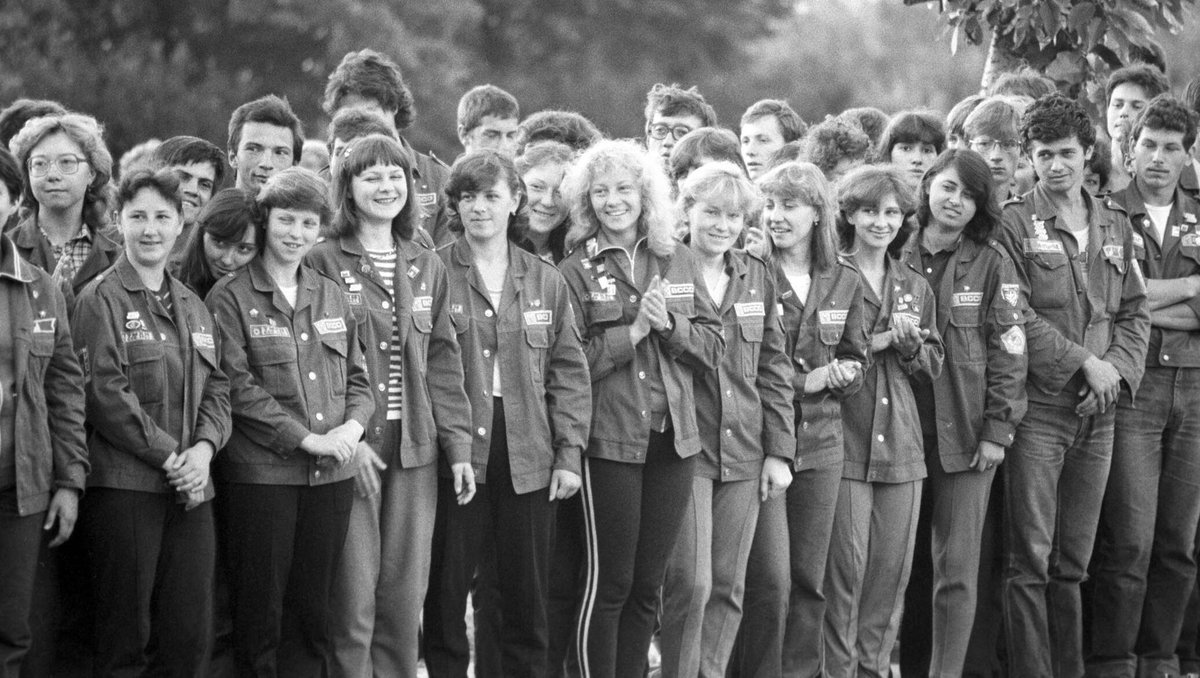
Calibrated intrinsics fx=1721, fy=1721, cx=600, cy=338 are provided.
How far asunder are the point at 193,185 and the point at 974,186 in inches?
114

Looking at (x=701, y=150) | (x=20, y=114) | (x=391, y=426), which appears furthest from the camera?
(x=701, y=150)

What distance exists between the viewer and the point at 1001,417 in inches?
Answer: 252

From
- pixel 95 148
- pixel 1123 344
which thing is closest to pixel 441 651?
pixel 95 148

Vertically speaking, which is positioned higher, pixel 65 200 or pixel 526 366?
pixel 65 200

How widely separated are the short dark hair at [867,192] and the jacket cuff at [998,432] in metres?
0.80

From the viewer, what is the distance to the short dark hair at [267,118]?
21.6 feet

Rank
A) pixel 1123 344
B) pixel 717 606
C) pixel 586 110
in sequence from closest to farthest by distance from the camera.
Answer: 1. pixel 717 606
2. pixel 1123 344
3. pixel 586 110

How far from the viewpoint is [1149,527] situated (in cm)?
680

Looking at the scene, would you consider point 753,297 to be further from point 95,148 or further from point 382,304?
point 95,148

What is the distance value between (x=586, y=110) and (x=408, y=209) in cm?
1745

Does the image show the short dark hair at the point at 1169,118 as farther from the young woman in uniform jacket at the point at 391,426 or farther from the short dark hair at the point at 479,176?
the young woman in uniform jacket at the point at 391,426

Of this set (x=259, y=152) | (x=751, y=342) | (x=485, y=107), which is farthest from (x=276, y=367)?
(x=485, y=107)

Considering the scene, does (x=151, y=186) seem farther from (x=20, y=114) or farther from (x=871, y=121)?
(x=871, y=121)

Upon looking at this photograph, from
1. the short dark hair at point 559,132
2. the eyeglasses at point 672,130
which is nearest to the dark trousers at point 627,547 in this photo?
the short dark hair at point 559,132
